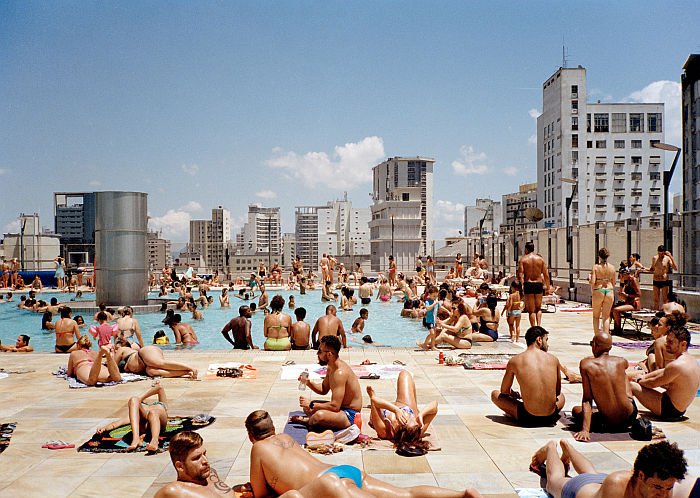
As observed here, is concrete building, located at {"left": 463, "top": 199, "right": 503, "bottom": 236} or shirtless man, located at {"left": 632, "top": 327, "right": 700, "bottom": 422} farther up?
concrete building, located at {"left": 463, "top": 199, "right": 503, "bottom": 236}

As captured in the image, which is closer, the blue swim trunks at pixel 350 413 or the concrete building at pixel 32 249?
the blue swim trunks at pixel 350 413

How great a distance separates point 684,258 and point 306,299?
15863 millimetres

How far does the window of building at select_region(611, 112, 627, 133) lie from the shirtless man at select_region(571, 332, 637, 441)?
74957mm

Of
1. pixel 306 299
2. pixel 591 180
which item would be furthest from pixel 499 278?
pixel 591 180

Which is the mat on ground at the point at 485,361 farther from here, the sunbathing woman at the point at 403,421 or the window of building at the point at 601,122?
the window of building at the point at 601,122

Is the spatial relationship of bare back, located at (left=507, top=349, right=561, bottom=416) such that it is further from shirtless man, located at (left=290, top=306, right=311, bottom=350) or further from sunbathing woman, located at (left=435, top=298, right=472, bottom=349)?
shirtless man, located at (left=290, top=306, right=311, bottom=350)

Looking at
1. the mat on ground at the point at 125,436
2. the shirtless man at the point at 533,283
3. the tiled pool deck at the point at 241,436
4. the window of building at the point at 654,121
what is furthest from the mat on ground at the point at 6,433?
the window of building at the point at 654,121

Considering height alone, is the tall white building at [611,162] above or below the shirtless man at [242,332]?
above

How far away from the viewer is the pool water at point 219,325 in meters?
15.5

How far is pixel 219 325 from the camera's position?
62.7ft

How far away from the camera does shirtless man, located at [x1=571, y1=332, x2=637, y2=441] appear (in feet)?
17.6

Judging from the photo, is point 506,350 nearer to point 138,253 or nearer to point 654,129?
point 138,253


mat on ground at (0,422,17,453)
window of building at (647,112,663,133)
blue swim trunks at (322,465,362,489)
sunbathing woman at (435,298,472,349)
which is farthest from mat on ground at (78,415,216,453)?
window of building at (647,112,663,133)

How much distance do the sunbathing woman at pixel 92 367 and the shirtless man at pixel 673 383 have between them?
6.25m
